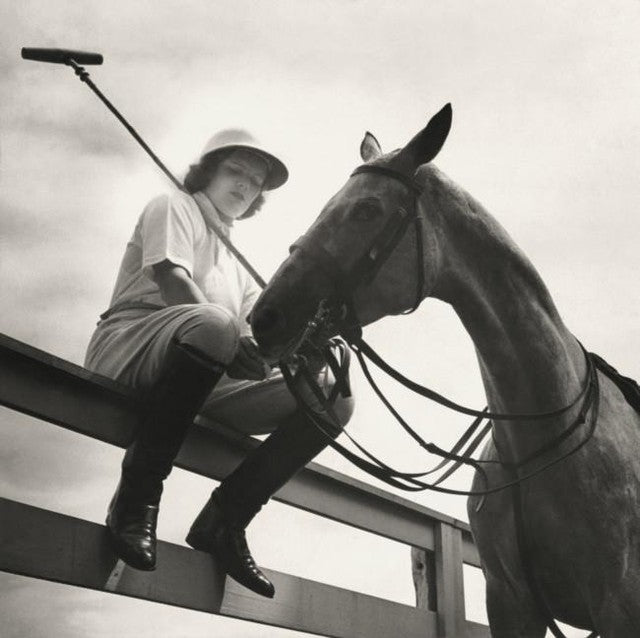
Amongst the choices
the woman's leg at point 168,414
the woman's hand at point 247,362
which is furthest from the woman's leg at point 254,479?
the woman's leg at point 168,414

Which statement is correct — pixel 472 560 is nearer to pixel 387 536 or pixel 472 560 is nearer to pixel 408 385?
pixel 387 536

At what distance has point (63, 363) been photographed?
2846mm

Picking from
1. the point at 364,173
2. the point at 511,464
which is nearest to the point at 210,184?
the point at 364,173

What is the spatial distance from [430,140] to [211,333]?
2.84 feet

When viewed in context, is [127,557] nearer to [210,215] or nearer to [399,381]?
[399,381]

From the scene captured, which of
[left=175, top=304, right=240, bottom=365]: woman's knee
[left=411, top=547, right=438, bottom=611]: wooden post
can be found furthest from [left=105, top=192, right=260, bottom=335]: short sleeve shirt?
[left=411, top=547, right=438, bottom=611]: wooden post

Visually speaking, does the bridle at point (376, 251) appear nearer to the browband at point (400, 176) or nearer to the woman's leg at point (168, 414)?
the browband at point (400, 176)

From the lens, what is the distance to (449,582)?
4297 mm

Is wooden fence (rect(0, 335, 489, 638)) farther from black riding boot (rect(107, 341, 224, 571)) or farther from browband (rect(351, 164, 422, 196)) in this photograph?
browband (rect(351, 164, 422, 196))

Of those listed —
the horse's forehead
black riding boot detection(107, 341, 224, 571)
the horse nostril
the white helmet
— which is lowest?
black riding boot detection(107, 341, 224, 571)

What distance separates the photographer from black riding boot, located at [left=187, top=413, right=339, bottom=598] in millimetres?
3107

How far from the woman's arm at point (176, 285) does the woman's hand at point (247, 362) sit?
9.2 inches

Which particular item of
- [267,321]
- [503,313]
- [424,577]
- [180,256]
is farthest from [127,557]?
[424,577]

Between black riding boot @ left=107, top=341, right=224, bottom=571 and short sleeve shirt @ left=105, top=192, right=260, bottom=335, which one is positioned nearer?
black riding boot @ left=107, top=341, right=224, bottom=571
